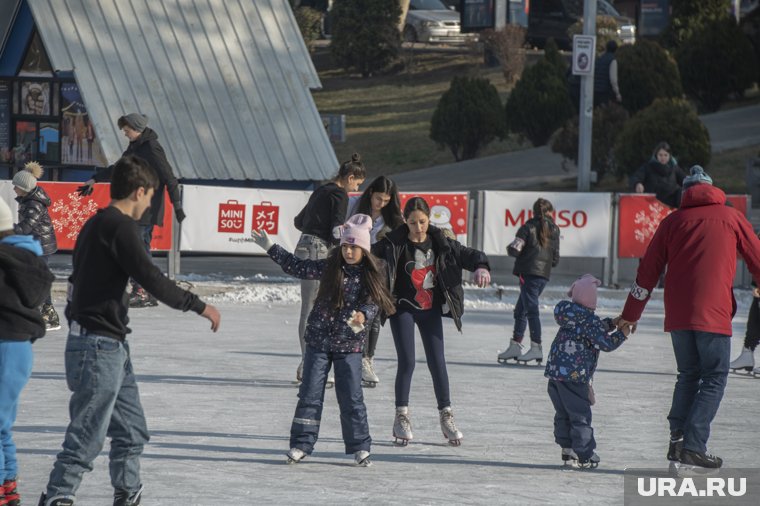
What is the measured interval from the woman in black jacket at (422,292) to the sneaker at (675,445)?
1.44 metres

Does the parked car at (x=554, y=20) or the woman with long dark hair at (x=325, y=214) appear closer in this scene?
the woman with long dark hair at (x=325, y=214)

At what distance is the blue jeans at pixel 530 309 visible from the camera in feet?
42.9

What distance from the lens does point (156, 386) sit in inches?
431

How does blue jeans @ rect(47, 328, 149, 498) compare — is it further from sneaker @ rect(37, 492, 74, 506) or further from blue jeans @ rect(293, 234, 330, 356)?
blue jeans @ rect(293, 234, 330, 356)

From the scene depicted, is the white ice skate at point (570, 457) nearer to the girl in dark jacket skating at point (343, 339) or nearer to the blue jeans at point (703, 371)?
the blue jeans at point (703, 371)

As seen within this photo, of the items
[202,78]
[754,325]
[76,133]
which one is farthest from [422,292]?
[202,78]

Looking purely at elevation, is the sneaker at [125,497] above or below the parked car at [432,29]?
below

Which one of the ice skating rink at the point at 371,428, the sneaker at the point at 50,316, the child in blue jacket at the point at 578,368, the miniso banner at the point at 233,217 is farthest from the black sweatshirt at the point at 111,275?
the miniso banner at the point at 233,217

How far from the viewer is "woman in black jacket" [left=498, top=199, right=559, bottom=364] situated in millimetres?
13047

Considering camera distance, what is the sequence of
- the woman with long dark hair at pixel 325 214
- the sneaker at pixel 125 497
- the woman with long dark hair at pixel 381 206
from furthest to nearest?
the woman with long dark hair at pixel 325 214 < the woman with long dark hair at pixel 381 206 < the sneaker at pixel 125 497

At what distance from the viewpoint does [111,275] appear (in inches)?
254

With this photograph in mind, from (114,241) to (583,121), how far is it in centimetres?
1707

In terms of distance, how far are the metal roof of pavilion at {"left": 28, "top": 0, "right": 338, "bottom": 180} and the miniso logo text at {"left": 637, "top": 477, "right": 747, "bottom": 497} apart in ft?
44.3

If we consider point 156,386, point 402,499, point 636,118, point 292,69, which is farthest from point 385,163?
point 402,499
